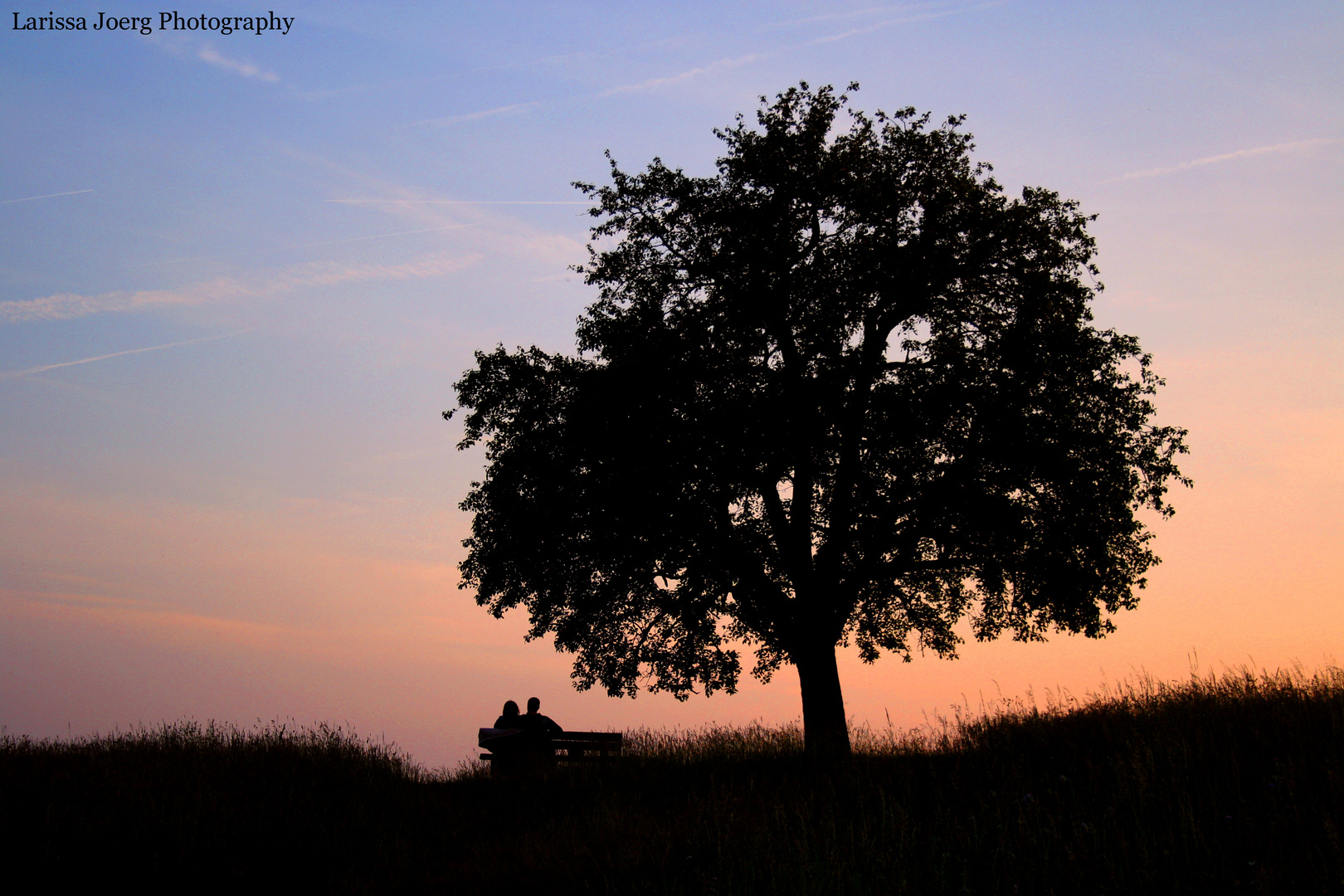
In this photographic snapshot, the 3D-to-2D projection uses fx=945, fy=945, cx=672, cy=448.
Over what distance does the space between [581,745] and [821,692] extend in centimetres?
508

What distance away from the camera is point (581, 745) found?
19.5 m

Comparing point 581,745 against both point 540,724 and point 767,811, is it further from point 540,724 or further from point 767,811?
point 767,811

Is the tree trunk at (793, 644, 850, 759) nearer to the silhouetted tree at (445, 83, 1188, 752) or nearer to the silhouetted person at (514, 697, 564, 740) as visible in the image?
the silhouetted tree at (445, 83, 1188, 752)

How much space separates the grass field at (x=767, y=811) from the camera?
31.9 ft

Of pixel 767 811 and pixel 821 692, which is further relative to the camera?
pixel 821 692

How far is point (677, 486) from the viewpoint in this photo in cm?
1956

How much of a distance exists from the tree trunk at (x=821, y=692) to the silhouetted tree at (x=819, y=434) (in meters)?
0.06

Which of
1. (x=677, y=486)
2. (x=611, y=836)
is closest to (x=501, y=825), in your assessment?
(x=611, y=836)

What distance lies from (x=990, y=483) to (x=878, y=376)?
10.5 feet

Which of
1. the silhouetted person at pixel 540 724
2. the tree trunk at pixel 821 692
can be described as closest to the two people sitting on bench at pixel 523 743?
the silhouetted person at pixel 540 724

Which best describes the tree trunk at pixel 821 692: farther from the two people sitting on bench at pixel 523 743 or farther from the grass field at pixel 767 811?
the two people sitting on bench at pixel 523 743

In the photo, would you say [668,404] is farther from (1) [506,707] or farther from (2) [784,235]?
(1) [506,707]

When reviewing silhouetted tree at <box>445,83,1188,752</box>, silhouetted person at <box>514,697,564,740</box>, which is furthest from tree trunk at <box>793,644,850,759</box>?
silhouetted person at <box>514,697,564,740</box>

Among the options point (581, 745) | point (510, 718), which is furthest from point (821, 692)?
point (510, 718)
